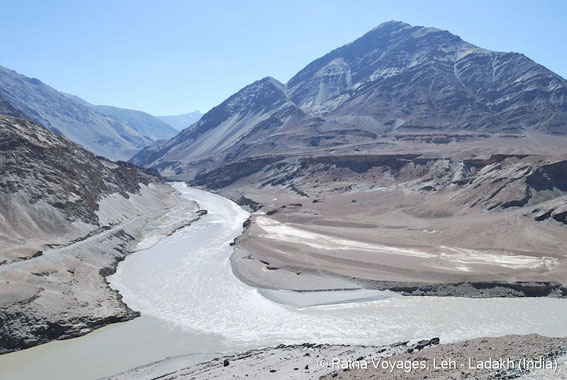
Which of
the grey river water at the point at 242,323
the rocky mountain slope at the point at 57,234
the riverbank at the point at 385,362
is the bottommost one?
the grey river water at the point at 242,323

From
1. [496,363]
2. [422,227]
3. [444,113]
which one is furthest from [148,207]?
[444,113]

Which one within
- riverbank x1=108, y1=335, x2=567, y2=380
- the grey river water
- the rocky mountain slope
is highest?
the rocky mountain slope

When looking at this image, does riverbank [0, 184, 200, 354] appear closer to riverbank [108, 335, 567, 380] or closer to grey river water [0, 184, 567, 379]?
grey river water [0, 184, 567, 379]

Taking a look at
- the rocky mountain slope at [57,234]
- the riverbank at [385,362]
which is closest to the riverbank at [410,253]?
the rocky mountain slope at [57,234]

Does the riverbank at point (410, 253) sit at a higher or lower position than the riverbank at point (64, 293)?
lower

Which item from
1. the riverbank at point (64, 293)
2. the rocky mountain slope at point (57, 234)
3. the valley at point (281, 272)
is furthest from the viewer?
the rocky mountain slope at point (57, 234)

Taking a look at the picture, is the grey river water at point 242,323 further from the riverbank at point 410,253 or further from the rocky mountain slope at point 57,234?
the riverbank at point 410,253

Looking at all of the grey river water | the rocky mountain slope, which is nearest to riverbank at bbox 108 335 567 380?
the grey river water

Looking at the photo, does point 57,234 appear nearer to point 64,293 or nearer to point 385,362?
point 64,293

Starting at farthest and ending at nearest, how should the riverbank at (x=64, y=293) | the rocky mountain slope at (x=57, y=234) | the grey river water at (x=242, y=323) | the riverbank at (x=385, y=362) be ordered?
the rocky mountain slope at (x=57, y=234)
the riverbank at (x=64, y=293)
the grey river water at (x=242, y=323)
the riverbank at (x=385, y=362)
